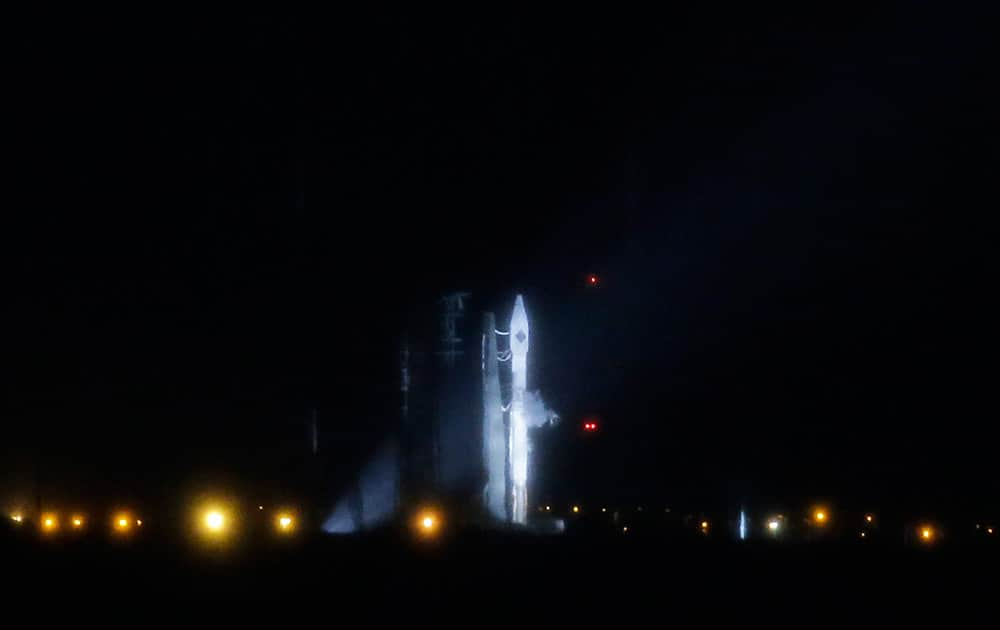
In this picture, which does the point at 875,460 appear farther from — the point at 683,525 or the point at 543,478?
the point at 543,478

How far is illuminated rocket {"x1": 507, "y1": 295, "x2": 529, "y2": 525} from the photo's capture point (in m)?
51.0

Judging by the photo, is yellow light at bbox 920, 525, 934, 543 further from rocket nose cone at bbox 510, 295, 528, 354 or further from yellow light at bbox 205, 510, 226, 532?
rocket nose cone at bbox 510, 295, 528, 354

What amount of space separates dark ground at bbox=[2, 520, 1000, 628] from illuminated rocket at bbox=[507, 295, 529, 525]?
33.2 metres

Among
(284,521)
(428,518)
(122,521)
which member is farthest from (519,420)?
(122,521)

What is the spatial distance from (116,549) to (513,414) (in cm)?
3459

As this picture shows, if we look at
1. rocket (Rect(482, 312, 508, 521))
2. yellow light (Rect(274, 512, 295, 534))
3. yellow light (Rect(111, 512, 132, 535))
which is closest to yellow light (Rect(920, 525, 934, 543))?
yellow light (Rect(274, 512, 295, 534))

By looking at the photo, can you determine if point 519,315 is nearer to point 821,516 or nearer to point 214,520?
point 821,516

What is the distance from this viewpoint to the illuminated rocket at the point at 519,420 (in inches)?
2009

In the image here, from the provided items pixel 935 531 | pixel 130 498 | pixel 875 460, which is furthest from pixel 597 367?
pixel 935 531

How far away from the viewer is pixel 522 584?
1445 cm

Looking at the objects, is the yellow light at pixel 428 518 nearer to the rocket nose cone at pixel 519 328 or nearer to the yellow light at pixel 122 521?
the yellow light at pixel 122 521

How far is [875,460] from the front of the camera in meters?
39.2

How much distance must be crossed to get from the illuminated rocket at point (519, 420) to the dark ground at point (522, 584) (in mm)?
33164

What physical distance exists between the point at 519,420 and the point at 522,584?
38.2 m
